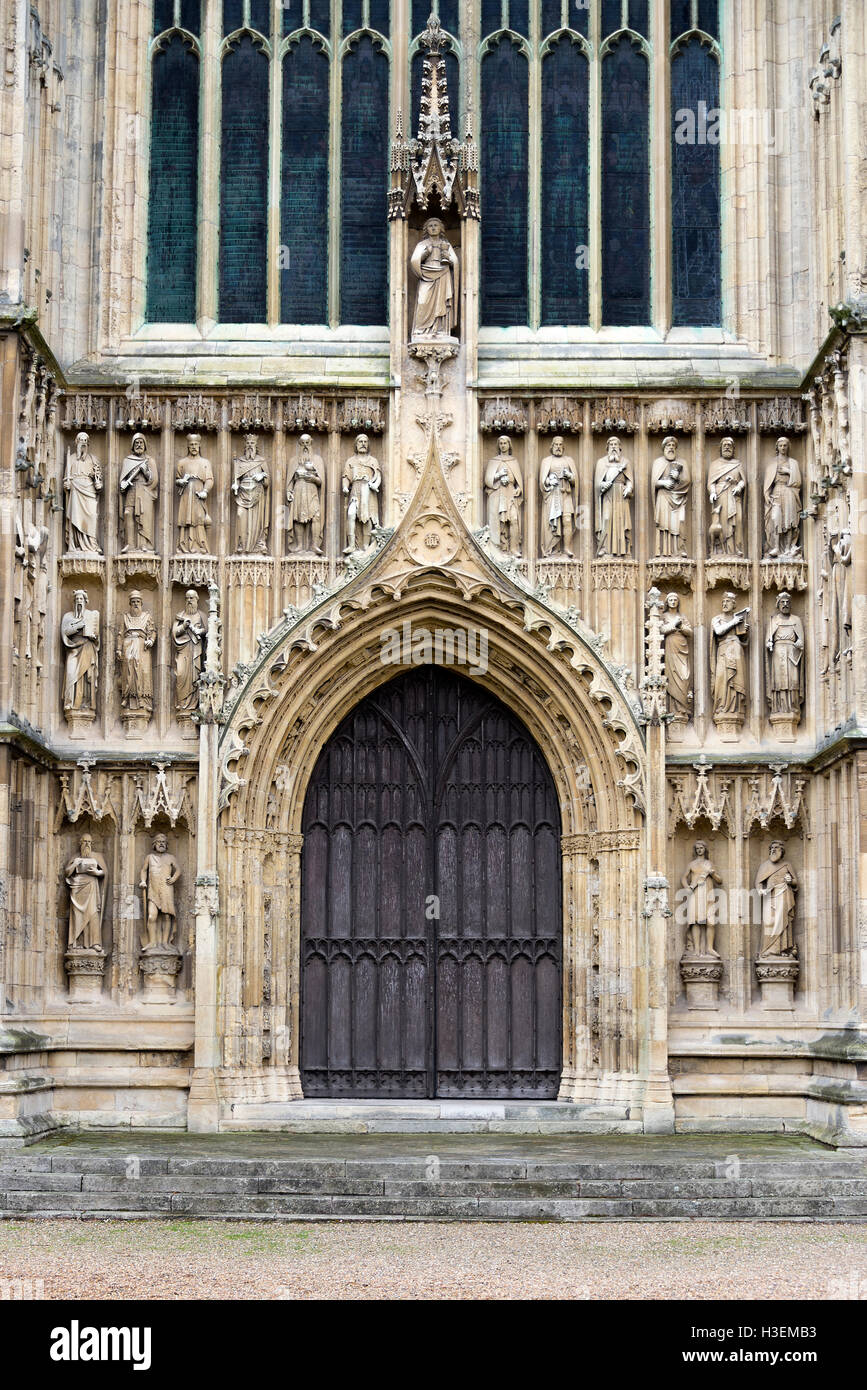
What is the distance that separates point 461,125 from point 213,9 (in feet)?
10.2

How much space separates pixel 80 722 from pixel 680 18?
1039 centimetres

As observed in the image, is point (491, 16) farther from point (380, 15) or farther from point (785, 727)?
point (785, 727)

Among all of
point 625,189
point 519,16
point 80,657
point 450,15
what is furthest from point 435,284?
point 80,657

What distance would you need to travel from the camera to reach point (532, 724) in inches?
861

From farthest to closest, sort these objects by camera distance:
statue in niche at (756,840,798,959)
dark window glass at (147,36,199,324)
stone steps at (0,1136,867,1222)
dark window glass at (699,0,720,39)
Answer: dark window glass at (699,0,720,39) → dark window glass at (147,36,199,324) → statue in niche at (756,840,798,959) → stone steps at (0,1136,867,1222)

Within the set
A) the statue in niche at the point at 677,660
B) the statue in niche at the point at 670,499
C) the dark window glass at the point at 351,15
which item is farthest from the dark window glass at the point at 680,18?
the statue in niche at the point at 677,660

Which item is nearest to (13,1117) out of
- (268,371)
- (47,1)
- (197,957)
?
(197,957)

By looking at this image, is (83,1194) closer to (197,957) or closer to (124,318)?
(197,957)

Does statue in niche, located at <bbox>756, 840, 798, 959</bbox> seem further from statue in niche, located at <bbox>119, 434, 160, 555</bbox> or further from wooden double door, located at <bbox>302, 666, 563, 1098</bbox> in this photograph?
statue in niche, located at <bbox>119, 434, 160, 555</bbox>

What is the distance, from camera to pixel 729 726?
21531 millimetres

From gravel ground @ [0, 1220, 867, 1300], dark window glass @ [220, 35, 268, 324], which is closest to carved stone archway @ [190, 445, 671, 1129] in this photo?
dark window glass @ [220, 35, 268, 324]

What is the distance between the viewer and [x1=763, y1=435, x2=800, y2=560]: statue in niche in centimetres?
2166

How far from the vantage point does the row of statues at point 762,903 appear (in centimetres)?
2109

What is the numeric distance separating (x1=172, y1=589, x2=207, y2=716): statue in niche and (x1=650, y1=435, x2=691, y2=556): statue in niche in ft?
16.3
